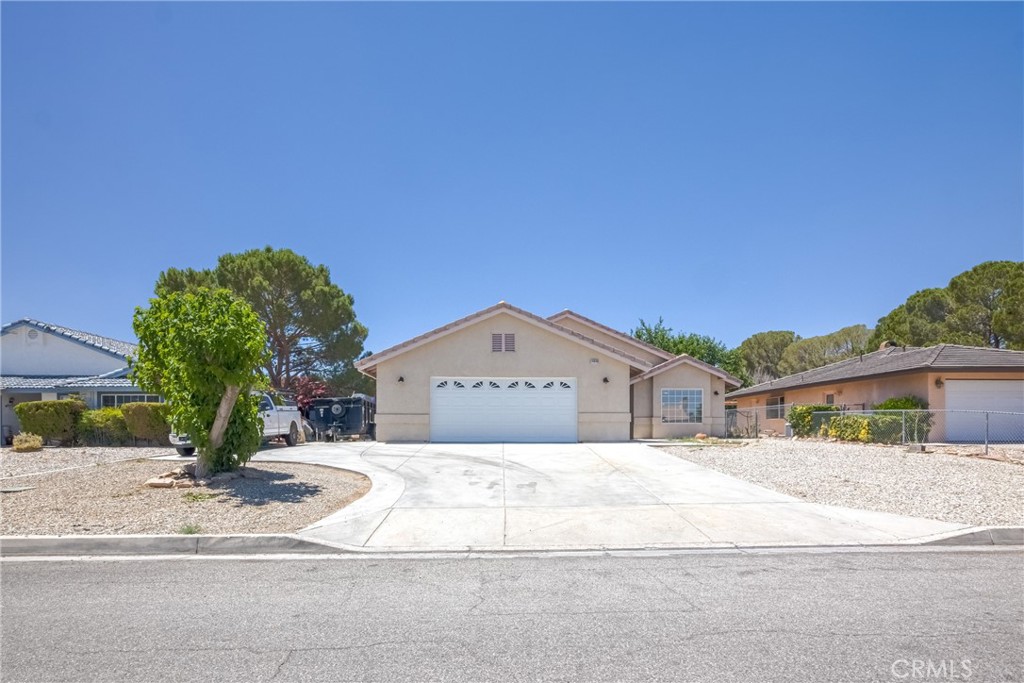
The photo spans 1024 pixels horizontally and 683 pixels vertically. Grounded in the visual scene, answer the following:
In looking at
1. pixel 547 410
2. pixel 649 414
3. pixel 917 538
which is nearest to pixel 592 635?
pixel 917 538

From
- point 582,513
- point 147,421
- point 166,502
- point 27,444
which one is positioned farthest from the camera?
point 147,421

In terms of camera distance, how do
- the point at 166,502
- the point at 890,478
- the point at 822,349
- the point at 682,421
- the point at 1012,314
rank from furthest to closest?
the point at 822,349 < the point at 1012,314 < the point at 682,421 < the point at 890,478 < the point at 166,502

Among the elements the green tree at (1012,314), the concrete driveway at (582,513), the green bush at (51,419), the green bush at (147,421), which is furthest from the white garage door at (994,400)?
the green bush at (51,419)

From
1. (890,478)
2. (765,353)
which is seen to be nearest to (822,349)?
(765,353)

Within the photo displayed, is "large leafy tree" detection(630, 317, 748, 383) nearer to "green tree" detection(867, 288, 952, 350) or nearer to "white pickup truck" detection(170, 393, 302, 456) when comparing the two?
"green tree" detection(867, 288, 952, 350)

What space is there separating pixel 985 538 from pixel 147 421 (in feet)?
71.1

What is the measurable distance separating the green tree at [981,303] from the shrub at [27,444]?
43.0 metres

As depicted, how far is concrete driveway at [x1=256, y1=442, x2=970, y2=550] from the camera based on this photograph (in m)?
8.03

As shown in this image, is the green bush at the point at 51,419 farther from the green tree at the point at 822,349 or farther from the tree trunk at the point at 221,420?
the green tree at the point at 822,349

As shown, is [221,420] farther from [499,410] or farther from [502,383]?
[502,383]

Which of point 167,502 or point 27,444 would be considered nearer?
point 167,502

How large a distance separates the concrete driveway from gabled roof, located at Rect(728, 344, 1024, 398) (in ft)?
45.8

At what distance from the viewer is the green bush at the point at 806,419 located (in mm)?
25266

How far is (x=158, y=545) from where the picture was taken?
24.9 ft
